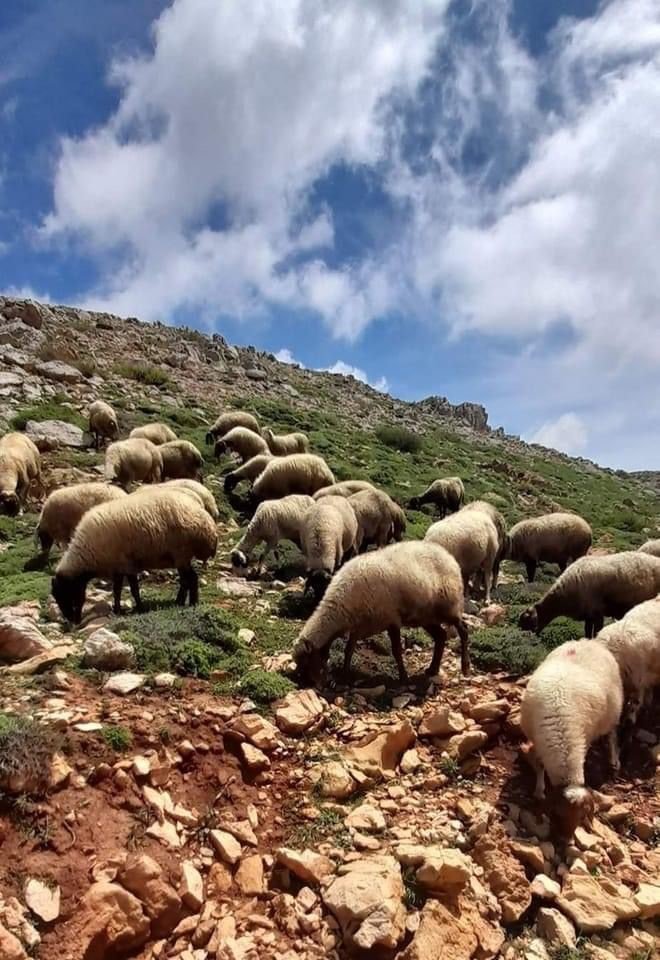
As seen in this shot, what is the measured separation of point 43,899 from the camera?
4.19 m

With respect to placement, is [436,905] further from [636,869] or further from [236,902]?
[636,869]

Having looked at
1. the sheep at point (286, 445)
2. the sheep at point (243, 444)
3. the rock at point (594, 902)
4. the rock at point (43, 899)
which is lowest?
the rock at point (43, 899)

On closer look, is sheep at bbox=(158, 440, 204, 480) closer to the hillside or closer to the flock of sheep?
the flock of sheep

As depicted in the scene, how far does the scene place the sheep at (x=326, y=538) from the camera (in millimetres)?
10945

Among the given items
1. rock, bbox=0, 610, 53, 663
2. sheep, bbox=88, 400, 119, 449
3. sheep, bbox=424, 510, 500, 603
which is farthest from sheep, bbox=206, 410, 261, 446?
rock, bbox=0, 610, 53, 663

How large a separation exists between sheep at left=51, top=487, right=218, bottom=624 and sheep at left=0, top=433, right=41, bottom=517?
20.3ft

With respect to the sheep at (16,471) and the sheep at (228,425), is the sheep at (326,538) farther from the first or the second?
the sheep at (228,425)

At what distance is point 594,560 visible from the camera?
1113cm

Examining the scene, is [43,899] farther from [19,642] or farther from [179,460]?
[179,460]

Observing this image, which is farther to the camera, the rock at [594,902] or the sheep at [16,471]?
the sheep at [16,471]

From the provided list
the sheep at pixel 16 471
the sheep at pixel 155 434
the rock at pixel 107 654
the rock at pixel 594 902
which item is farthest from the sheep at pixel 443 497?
the rock at pixel 594 902

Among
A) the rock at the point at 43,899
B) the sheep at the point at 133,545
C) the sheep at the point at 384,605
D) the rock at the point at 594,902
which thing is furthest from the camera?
the sheep at the point at 133,545

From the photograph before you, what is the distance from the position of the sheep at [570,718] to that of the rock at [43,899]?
13.3 feet

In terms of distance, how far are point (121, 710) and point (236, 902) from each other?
6.64 feet
